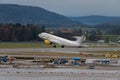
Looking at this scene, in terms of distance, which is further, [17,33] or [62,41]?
[17,33]

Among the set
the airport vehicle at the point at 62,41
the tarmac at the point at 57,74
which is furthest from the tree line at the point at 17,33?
the tarmac at the point at 57,74

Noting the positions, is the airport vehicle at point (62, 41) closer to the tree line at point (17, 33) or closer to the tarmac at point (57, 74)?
the tree line at point (17, 33)

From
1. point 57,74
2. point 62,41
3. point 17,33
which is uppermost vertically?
Result: point 17,33

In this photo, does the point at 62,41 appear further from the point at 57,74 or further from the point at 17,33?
the point at 57,74

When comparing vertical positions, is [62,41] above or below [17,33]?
below

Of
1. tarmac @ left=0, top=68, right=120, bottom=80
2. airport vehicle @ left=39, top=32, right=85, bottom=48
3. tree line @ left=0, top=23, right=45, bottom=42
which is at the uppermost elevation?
tree line @ left=0, top=23, right=45, bottom=42

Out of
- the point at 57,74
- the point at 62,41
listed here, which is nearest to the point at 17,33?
the point at 62,41

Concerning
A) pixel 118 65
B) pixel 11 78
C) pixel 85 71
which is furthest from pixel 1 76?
pixel 118 65

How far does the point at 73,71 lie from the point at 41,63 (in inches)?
423

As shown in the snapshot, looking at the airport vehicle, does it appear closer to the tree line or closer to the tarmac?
the tree line

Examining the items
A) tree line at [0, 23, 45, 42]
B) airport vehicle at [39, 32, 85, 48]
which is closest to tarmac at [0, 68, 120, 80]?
airport vehicle at [39, 32, 85, 48]

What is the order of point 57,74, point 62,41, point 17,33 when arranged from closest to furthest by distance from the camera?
point 57,74, point 62,41, point 17,33

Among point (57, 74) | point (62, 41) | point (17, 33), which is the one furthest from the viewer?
point (17, 33)

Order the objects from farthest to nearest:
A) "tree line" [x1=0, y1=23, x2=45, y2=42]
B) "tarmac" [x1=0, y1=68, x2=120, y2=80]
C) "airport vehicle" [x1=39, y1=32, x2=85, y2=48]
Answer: "tree line" [x1=0, y1=23, x2=45, y2=42] < "airport vehicle" [x1=39, y1=32, x2=85, y2=48] < "tarmac" [x1=0, y1=68, x2=120, y2=80]
